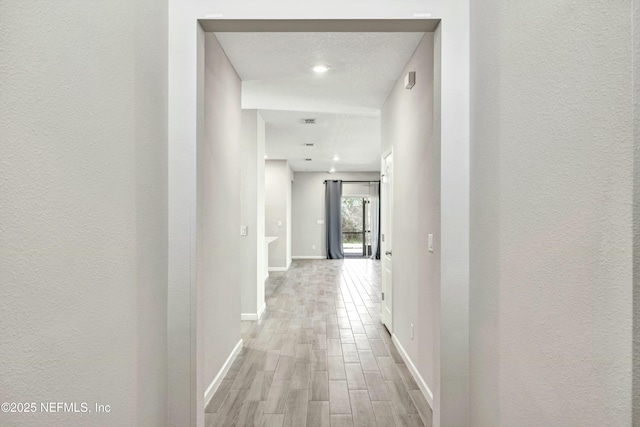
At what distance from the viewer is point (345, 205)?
1263 centimetres

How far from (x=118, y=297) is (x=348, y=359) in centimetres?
248

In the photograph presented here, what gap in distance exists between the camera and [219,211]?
3.03 m

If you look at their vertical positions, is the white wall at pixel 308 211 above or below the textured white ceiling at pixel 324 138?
below

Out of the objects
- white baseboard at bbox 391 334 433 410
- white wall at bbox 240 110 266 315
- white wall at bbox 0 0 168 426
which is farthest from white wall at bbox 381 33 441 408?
white wall at bbox 240 110 266 315

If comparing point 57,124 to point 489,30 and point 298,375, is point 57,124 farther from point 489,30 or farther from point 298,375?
point 298,375

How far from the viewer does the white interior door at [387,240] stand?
14.2 feet

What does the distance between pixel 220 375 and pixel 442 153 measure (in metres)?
2.32

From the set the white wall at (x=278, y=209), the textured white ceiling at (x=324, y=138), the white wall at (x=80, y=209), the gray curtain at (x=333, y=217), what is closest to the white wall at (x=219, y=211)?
the white wall at (x=80, y=209)

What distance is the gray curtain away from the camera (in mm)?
11859

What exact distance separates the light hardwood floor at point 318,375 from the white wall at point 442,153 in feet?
2.15

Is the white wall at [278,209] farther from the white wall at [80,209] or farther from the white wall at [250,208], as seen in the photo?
the white wall at [80,209]

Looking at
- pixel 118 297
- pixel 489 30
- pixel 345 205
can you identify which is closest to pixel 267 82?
pixel 489 30

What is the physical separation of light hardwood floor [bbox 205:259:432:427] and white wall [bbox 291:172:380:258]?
624 centimetres

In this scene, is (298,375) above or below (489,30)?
below
